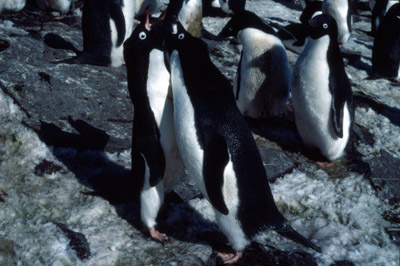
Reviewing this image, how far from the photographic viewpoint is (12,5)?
6688mm

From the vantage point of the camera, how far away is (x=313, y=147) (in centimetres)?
389

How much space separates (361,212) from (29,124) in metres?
2.53

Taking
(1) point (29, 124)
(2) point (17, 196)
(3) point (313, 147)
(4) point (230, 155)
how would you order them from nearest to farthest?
(4) point (230, 155), (2) point (17, 196), (1) point (29, 124), (3) point (313, 147)

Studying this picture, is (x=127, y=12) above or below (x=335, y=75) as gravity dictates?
below

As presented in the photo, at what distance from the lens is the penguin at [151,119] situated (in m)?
2.64

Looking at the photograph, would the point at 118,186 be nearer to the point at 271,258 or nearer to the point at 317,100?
the point at 271,258

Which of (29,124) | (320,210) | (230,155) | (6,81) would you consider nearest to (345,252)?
(320,210)

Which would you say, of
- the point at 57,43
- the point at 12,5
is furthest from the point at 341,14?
the point at 12,5

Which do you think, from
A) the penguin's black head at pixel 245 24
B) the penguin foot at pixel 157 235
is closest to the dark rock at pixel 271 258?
the penguin foot at pixel 157 235

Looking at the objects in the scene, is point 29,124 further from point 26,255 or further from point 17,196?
point 26,255

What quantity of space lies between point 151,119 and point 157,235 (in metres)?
0.68

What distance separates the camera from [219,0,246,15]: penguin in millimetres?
7832

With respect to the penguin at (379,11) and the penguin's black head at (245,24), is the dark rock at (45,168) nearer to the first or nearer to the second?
the penguin's black head at (245,24)

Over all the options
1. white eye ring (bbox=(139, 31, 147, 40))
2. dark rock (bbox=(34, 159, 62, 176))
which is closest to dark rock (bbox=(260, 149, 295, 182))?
white eye ring (bbox=(139, 31, 147, 40))
